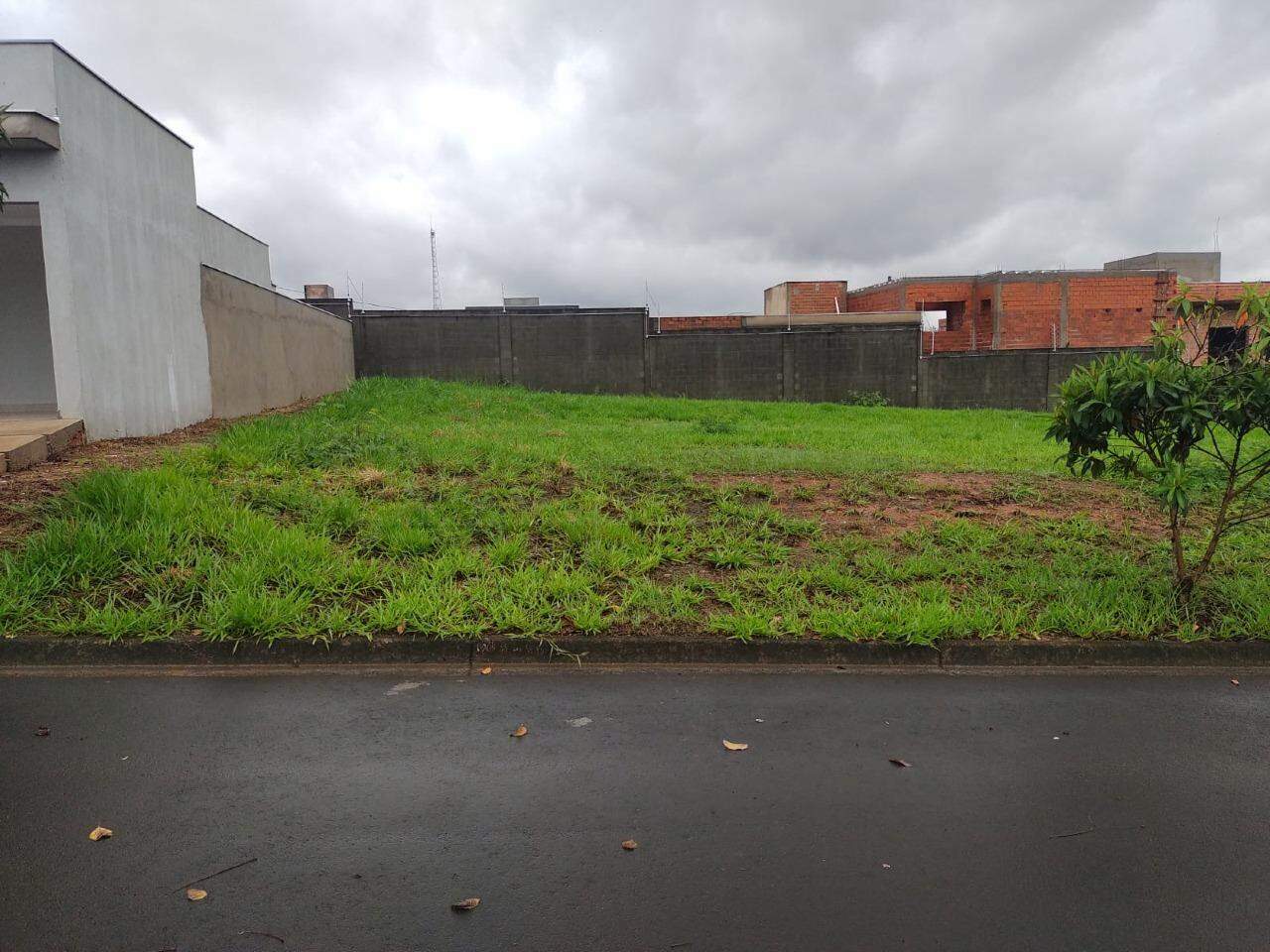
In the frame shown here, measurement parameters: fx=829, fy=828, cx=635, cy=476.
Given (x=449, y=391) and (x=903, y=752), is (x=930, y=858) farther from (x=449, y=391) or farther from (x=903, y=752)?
(x=449, y=391)

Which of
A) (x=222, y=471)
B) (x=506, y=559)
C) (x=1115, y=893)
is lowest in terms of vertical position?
(x=1115, y=893)

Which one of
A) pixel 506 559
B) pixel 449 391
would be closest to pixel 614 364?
pixel 449 391

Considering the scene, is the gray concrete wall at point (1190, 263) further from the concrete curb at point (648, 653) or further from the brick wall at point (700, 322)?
the concrete curb at point (648, 653)

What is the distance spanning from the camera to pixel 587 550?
5.75m

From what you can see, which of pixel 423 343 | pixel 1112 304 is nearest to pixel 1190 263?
pixel 1112 304

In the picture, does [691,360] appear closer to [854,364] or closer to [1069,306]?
[854,364]

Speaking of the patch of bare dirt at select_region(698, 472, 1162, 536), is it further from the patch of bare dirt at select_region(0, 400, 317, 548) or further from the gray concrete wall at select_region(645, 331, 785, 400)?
the gray concrete wall at select_region(645, 331, 785, 400)

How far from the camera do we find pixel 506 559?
5.61 meters

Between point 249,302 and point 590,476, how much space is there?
26.4 ft

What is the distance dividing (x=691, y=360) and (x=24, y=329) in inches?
554

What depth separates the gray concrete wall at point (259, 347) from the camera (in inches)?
454

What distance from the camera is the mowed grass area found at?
4.75m

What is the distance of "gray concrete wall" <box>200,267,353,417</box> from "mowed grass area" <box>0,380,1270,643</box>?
132 inches

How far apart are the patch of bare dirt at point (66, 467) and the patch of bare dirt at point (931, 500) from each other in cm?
521
